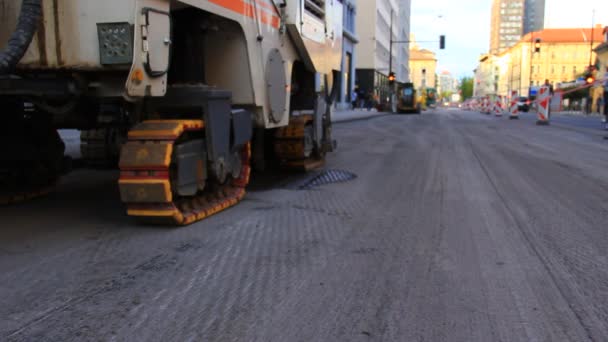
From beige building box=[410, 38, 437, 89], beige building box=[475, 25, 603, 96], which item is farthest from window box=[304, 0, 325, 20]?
beige building box=[410, 38, 437, 89]

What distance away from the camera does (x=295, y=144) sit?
7.07 meters

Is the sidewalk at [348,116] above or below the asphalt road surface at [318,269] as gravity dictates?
above

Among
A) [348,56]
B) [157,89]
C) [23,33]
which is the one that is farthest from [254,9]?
[348,56]

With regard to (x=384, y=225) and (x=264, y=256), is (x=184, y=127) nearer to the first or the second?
(x=264, y=256)

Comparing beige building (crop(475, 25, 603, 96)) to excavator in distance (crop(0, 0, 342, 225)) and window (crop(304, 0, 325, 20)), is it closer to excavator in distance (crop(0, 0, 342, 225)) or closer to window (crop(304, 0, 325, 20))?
window (crop(304, 0, 325, 20))

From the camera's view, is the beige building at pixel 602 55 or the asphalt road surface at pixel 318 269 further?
the beige building at pixel 602 55

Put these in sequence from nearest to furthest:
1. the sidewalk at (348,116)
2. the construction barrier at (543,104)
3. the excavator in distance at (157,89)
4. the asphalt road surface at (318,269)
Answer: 1. the asphalt road surface at (318,269)
2. the excavator in distance at (157,89)
3. the construction barrier at (543,104)
4. the sidewalk at (348,116)

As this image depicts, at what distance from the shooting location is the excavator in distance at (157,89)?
3.60 meters

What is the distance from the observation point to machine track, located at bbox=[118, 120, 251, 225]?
394cm

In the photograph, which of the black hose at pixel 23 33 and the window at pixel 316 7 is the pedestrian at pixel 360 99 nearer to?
the window at pixel 316 7

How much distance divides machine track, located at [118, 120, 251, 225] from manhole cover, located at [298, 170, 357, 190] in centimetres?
217

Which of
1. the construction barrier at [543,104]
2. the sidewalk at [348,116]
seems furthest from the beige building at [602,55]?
the construction barrier at [543,104]

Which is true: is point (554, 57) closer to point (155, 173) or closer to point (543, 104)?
point (543, 104)

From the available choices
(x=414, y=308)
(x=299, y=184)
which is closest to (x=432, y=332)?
(x=414, y=308)
